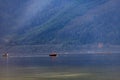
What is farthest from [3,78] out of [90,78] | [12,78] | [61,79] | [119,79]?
[119,79]

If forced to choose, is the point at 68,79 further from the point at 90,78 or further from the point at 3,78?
the point at 3,78

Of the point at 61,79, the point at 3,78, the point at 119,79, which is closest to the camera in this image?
the point at 119,79

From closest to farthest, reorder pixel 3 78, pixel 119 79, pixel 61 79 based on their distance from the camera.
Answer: pixel 119 79
pixel 61 79
pixel 3 78

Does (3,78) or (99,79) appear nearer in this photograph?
(99,79)

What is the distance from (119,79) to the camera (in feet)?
308

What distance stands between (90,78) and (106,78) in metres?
4.05

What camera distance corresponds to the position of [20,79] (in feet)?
339

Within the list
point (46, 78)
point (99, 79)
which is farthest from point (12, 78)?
point (99, 79)

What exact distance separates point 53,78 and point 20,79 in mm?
8680

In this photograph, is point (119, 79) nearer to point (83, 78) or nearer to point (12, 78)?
point (83, 78)

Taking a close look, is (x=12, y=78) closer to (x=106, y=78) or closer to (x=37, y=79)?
(x=37, y=79)

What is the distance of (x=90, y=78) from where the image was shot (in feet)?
327

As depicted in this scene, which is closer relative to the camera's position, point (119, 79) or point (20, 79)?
point (119, 79)

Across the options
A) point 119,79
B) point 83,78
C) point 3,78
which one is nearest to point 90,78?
point 83,78
